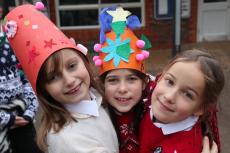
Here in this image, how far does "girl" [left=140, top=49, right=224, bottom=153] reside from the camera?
1.69 meters

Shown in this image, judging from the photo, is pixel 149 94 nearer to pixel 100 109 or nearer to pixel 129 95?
pixel 129 95

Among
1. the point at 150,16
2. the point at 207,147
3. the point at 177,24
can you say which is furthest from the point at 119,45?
the point at 150,16

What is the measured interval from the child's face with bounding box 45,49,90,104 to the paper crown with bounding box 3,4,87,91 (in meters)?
0.05

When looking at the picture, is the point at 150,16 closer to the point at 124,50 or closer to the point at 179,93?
the point at 124,50

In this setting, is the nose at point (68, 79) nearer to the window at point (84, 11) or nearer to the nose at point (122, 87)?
the nose at point (122, 87)

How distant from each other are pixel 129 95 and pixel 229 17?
7.10 meters

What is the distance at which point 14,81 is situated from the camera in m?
2.56

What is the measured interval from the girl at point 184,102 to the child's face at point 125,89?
0.14 metres

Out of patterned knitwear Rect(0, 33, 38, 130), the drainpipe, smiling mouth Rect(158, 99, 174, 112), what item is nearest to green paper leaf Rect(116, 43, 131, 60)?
smiling mouth Rect(158, 99, 174, 112)

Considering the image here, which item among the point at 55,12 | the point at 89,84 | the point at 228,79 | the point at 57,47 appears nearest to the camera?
the point at 57,47

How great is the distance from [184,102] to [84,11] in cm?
687

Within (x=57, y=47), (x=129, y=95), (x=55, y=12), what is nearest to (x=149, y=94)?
(x=129, y=95)

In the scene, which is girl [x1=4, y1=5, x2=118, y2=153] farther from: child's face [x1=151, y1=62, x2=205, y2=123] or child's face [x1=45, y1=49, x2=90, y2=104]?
child's face [x1=151, y1=62, x2=205, y2=123]

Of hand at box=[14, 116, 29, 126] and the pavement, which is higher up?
hand at box=[14, 116, 29, 126]
